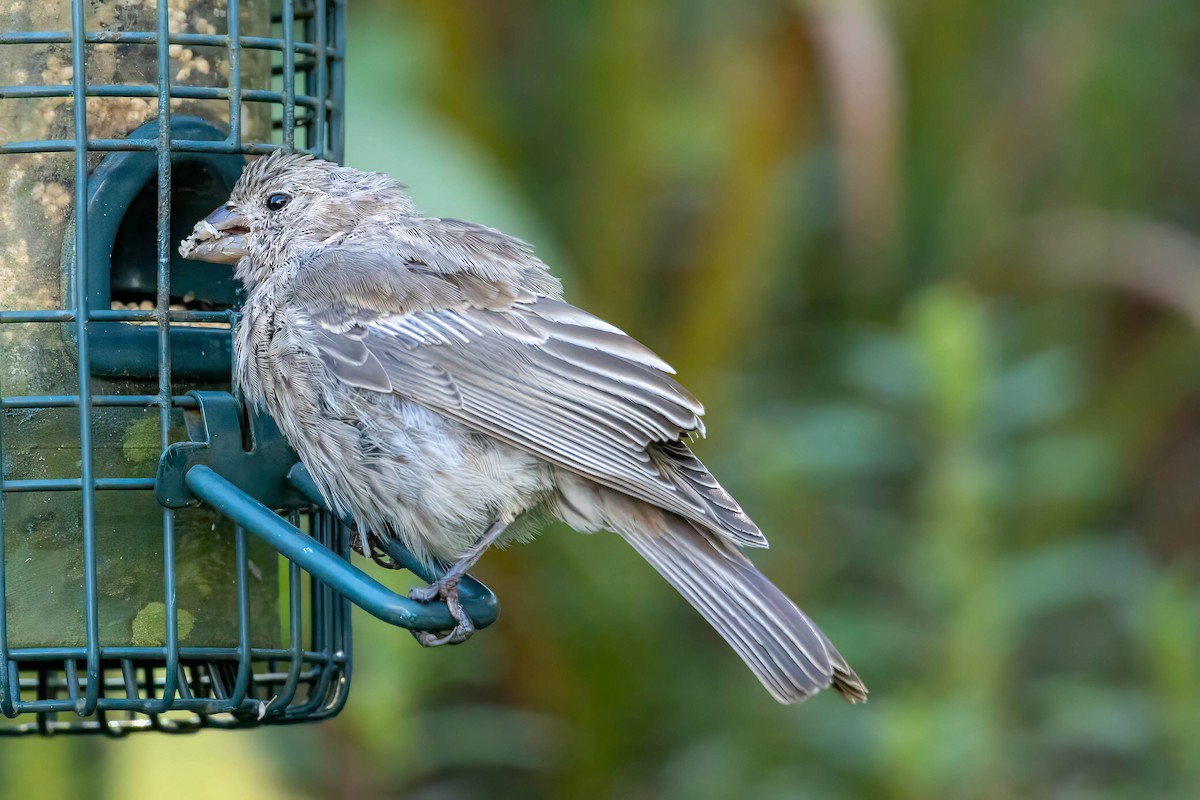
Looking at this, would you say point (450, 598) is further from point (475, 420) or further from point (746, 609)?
point (746, 609)

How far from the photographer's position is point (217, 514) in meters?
5.39

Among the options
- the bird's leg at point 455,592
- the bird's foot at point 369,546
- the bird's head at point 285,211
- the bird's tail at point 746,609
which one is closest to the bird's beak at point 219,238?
the bird's head at point 285,211

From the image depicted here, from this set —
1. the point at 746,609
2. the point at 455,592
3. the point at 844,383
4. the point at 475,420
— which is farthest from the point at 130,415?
the point at 844,383

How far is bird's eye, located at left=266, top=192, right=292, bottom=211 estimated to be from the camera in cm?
570

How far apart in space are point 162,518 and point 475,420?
1034 millimetres

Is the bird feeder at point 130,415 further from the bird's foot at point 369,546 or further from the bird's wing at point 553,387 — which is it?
the bird's wing at point 553,387

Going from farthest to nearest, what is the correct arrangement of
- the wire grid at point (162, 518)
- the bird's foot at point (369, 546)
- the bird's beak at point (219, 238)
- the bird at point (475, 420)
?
the bird's foot at point (369, 546), the bird's beak at point (219, 238), the bird at point (475, 420), the wire grid at point (162, 518)

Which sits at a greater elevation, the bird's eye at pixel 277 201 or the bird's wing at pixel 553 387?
the bird's eye at pixel 277 201

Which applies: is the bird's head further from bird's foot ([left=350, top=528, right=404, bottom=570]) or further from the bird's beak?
bird's foot ([left=350, top=528, right=404, bottom=570])

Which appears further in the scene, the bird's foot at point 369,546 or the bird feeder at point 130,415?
the bird's foot at point 369,546

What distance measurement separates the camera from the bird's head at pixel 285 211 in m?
5.57

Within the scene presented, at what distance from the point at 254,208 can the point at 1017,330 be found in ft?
15.7

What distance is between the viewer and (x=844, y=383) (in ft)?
29.1

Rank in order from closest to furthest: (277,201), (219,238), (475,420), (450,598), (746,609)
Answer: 1. (450,598)
2. (746,609)
3. (475,420)
4. (219,238)
5. (277,201)
